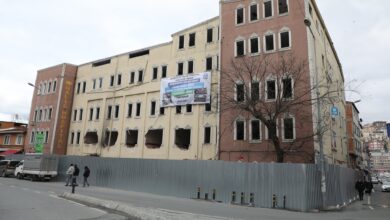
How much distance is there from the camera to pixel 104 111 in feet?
141

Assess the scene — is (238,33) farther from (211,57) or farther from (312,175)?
(312,175)

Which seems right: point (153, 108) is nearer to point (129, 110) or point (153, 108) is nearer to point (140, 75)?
point (129, 110)

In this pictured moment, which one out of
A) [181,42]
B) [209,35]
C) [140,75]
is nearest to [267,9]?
[209,35]

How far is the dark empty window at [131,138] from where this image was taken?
3975cm

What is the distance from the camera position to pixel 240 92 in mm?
29391

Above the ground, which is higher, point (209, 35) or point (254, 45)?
point (209, 35)

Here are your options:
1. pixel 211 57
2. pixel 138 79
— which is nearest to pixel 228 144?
pixel 211 57

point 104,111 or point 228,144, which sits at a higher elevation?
point 104,111

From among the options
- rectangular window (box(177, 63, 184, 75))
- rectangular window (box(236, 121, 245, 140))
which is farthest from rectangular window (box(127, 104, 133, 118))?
rectangular window (box(236, 121, 245, 140))

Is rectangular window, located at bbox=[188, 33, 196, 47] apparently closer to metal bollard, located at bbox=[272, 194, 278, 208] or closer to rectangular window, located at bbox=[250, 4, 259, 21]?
rectangular window, located at bbox=[250, 4, 259, 21]

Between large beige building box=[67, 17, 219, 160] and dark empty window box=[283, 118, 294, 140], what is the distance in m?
6.86

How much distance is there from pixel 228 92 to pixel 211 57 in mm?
5800

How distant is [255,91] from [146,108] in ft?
50.3

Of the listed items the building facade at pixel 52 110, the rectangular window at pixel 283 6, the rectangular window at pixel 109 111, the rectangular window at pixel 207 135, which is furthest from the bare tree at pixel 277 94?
the building facade at pixel 52 110
